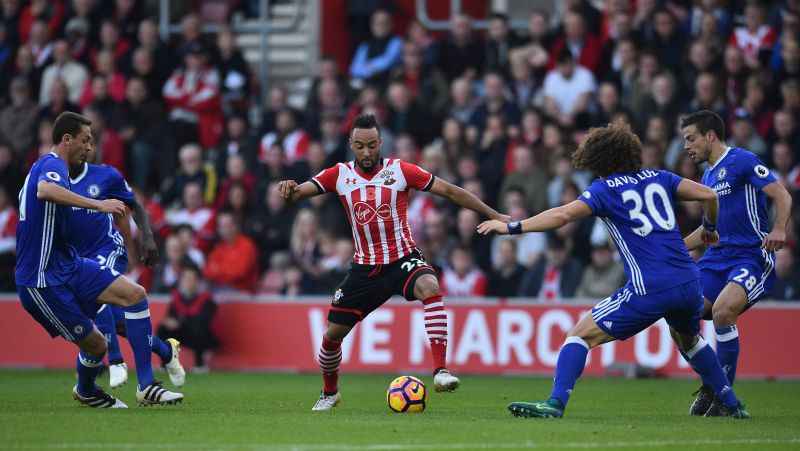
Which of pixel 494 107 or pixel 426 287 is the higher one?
pixel 494 107

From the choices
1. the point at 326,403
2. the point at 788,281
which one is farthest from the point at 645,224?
the point at 788,281

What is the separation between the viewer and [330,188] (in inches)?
453

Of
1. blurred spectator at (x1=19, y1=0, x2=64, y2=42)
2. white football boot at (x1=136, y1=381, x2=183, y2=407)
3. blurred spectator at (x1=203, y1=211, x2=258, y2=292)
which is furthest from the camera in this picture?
blurred spectator at (x1=19, y1=0, x2=64, y2=42)

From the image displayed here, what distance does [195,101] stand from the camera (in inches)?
829

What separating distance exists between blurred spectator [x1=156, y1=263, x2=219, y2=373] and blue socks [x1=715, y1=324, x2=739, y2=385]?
8.41 metres

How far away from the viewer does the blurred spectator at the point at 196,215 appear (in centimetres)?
1973

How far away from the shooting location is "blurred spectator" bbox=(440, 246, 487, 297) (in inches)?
715

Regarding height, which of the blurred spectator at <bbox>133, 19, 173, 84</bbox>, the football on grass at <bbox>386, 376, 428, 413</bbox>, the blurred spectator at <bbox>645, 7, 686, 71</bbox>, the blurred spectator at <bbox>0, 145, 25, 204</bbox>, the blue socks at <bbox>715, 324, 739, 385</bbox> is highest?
the blurred spectator at <bbox>645, 7, 686, 71</bbox>

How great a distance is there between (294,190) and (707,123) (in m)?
3.44

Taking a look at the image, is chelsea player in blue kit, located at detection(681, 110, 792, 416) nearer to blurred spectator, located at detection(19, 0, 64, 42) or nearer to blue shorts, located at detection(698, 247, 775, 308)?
blue shorts, located at detection(698, 247, 775, 308)

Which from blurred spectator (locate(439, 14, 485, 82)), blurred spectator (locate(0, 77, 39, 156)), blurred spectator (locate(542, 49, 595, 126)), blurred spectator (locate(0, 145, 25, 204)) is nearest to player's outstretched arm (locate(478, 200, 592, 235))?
blurred spectator (locate(542, 49, 595, 126))

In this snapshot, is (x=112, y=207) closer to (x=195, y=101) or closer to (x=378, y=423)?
(x=378, y=423)

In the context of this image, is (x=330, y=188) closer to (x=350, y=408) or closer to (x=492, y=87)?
(x=350, y=408)

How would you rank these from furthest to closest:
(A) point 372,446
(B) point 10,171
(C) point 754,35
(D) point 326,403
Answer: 1. (B) point 10,171
2. (C) point 754,35
3. (D) point 326,403
4. (A) point 372,446
